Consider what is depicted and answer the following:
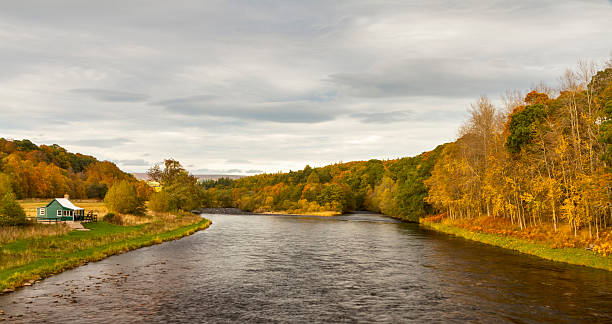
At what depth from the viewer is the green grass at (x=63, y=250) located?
101 feet

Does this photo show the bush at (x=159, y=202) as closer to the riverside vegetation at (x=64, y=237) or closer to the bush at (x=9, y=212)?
the riverside vegetation at (x=64, y=237)

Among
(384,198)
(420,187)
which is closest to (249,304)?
(420,187)

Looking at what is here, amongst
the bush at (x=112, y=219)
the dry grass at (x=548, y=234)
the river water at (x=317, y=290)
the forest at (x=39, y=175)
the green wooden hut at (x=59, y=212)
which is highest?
the forest at (x=39, y=175)

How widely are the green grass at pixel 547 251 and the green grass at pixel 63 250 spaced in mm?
46845

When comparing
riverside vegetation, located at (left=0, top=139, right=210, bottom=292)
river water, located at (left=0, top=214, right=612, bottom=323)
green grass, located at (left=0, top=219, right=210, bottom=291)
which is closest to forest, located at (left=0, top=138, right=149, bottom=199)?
riverside vegetation, located at (left=0, top=139, right=210, bottom=292)

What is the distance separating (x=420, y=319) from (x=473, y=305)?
497 centimetres

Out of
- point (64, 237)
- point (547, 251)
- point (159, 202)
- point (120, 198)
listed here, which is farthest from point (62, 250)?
point (159, 202)

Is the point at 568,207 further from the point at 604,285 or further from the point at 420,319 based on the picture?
the point at 420,319

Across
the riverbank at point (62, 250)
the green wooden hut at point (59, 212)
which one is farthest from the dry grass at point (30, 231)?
the green wooden hut at point (59, 212)

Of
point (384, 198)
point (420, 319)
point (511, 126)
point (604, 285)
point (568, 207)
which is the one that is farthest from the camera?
point (384, 198)

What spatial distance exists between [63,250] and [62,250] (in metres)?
0.09

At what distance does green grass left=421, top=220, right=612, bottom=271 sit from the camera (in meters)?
35.8

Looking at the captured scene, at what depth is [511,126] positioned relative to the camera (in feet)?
176

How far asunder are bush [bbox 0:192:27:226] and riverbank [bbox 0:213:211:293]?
5.50 metres
